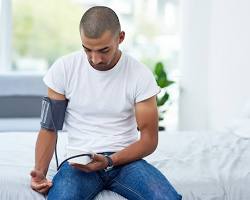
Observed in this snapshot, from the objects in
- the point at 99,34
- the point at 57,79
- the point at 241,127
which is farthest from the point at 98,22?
the point at 241,127

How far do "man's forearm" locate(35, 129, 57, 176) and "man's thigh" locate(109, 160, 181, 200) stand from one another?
0.82ft

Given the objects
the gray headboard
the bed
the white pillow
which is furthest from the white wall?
the gray headboard

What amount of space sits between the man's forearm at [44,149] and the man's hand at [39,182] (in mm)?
30

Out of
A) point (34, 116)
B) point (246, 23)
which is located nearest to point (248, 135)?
point (246, 23)

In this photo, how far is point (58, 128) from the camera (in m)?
1.98

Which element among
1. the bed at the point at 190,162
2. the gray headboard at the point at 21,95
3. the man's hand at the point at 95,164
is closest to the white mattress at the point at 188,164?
the bed at the point at 190,162

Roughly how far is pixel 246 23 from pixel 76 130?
1.96 metres

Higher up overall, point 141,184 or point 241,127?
point 141,184

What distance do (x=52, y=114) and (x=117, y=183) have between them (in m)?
0.34

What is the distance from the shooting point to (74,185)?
1802 millimetres

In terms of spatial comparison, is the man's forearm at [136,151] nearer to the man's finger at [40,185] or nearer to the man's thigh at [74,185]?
the man's thigh at [74,185]

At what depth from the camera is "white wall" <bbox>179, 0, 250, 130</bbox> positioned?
3.78 meters

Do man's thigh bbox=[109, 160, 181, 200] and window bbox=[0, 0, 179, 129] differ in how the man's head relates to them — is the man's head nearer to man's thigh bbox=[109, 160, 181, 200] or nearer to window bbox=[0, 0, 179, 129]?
man's thigh bbox=[109, 160, 181, 200]

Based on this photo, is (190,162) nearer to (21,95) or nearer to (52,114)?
(52,114)
